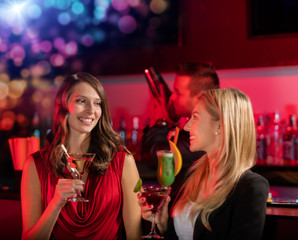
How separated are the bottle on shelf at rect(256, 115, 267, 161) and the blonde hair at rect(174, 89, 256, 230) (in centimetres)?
182

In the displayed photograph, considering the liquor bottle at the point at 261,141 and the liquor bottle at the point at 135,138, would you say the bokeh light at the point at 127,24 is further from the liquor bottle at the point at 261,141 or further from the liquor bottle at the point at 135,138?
the liquor bottle at the point at 261,141

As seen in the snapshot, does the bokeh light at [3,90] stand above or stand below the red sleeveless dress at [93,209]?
above

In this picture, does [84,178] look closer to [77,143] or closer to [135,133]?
[77,143]

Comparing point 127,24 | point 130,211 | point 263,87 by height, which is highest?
point 127,24

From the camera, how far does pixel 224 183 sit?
5.75 feet

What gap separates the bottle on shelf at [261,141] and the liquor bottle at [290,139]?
Result: 0.17 m

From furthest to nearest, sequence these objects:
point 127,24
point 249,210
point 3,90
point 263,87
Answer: point 3,90, point 127,24, point 263,87, point 249,210

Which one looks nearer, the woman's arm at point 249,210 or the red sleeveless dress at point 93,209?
the woman's arm at point 249,210

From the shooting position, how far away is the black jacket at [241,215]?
1.61 metres

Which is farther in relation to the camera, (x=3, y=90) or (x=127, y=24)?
(x=3, y=90)

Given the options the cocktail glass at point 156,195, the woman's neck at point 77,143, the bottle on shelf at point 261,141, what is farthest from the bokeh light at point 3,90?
the cocktail glass at point 156,195

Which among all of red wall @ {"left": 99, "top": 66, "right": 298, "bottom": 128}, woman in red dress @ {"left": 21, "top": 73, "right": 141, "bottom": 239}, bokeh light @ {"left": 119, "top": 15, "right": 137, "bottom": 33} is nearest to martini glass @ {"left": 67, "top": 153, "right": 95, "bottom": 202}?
woman in red dress @ {"left": 21, "top": 73, "right": 141, "bottom": 239}

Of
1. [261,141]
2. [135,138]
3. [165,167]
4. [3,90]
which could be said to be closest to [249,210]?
[165,167]

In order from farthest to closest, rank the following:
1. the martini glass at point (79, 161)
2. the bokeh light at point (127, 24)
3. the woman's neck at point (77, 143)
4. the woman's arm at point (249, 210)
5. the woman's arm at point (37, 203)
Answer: the bokeh light at point (127, 24) → the woman's neck at point (77, 143) → the martini glass at point (79, 161) → the woman's arm at point (37, 203) → the woman's arm at point (249, 210)
